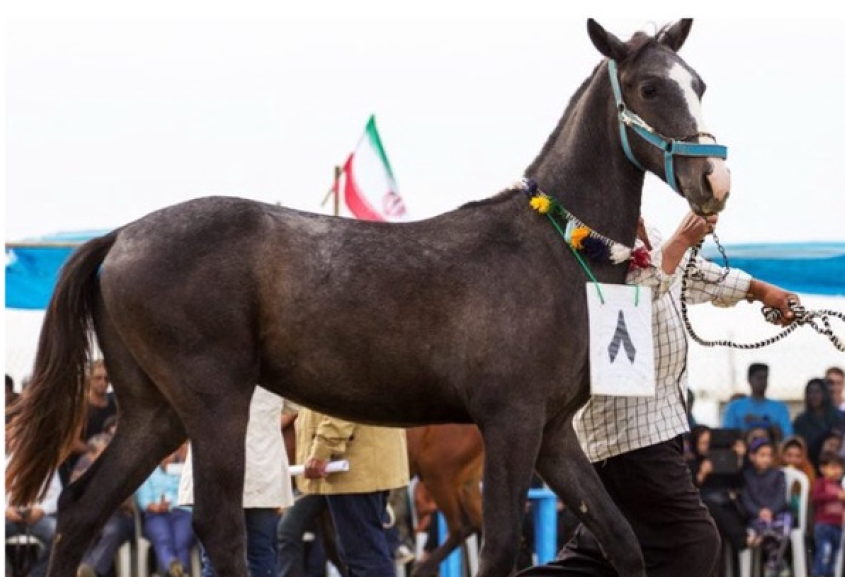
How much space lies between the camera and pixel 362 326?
5922 mm

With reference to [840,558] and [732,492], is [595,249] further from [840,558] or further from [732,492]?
[840,558]

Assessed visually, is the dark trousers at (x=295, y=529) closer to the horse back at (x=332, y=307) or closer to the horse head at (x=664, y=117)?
the horse back at (x=332, y=307)

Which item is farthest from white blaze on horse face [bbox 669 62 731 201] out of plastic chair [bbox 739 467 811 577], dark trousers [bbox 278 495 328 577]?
plastic chair [bbox 739 467 811 577]

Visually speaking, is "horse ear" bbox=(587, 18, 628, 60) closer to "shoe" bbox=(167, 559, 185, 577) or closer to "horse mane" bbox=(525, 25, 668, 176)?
"horse mane" bbox=(525, 25, 668, 176)

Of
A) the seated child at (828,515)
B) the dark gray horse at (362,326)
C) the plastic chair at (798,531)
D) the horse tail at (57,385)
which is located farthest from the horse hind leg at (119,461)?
the seated child at (828,515)

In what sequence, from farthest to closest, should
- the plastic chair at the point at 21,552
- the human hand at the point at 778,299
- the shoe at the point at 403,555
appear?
the shoe at the point at 403,555
the plastic chair at the point at 21,552
the human hand at the point at 778,299

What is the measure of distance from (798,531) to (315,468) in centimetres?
614

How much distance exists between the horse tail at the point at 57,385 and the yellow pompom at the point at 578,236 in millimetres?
1738

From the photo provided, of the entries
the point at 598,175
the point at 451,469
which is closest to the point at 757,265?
the point at 451,469

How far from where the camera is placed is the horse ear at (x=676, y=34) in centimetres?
628

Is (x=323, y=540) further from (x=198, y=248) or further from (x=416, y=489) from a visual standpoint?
(x=198, y=248)

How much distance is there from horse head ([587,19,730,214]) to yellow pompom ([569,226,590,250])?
0.35 metres

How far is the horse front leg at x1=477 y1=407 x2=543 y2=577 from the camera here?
5848mm

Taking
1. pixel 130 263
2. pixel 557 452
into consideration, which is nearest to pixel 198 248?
pixel 130 263
